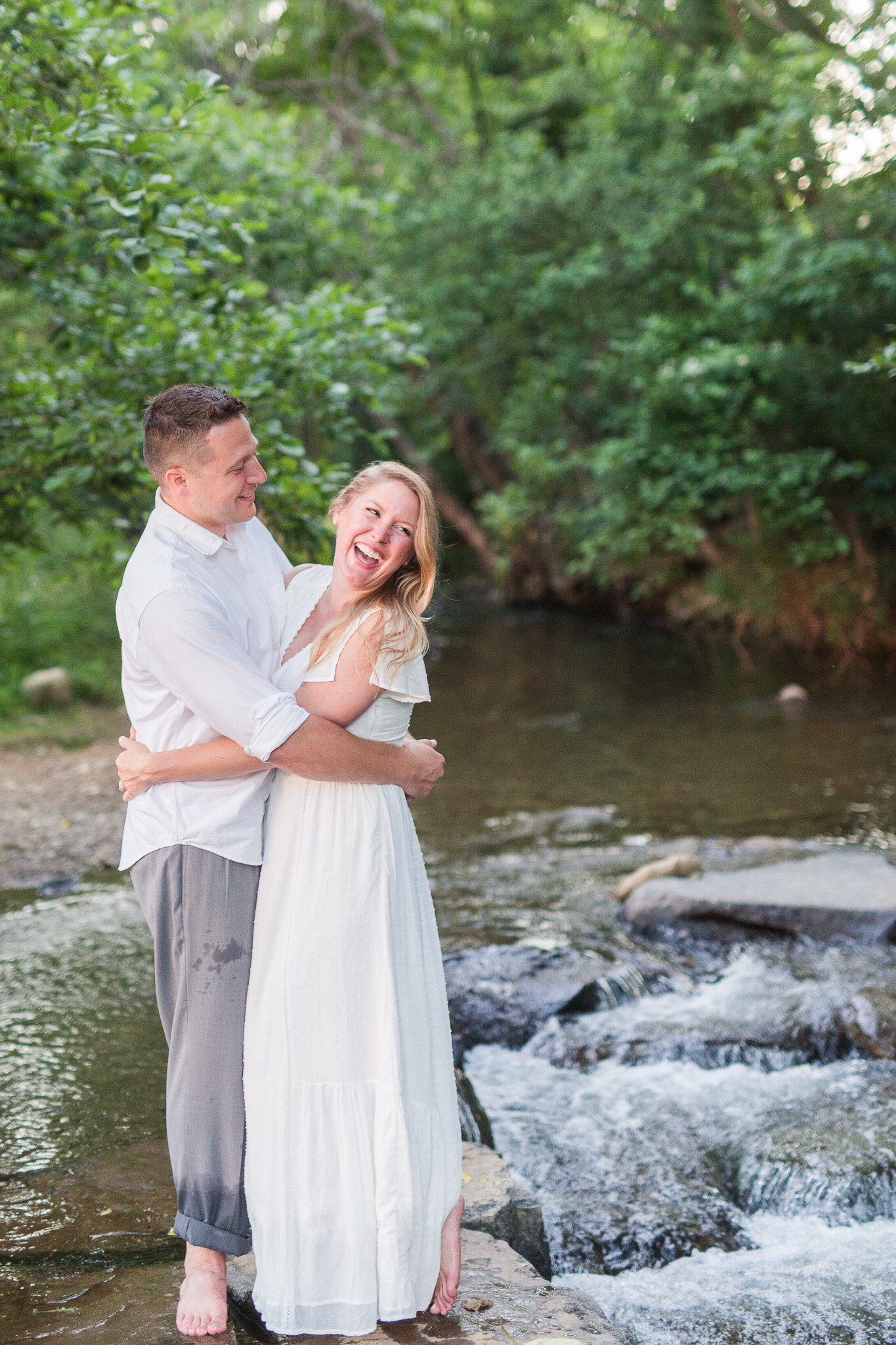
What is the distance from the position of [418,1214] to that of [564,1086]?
2358 mm

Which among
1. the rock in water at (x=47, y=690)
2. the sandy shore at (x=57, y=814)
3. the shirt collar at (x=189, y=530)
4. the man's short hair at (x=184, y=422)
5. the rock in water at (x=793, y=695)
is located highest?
the man's short hair at (x=184, y=422)

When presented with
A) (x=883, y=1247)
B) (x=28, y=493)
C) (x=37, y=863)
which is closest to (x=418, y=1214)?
(x=883, y=1247)

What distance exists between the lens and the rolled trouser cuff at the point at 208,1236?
2400mm

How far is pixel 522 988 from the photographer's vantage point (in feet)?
16.9

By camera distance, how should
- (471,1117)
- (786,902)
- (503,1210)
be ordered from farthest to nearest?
1. (786,902)
2. (471,1117)
3. (503,1210)

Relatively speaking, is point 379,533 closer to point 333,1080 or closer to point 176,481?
point 176,481

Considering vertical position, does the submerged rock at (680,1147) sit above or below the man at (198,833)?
below

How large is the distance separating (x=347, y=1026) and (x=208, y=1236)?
21.4 inches

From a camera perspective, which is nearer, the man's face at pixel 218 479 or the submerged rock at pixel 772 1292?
the man's face at pixel 218 479

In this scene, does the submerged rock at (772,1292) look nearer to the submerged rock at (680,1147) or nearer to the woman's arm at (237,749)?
the submerged rock at (680,1147)

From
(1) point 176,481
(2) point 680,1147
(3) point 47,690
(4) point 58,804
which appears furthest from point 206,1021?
(3) point 47,690

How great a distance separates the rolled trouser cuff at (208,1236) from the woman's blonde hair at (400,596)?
1.22 metres

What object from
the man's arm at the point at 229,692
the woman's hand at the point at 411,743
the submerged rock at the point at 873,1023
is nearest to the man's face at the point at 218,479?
the man's arm at the point at 229,692

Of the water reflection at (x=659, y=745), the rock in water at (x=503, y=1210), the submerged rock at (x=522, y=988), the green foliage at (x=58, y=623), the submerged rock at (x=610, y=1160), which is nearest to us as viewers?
the rock in water at (x=503, y=1210)
